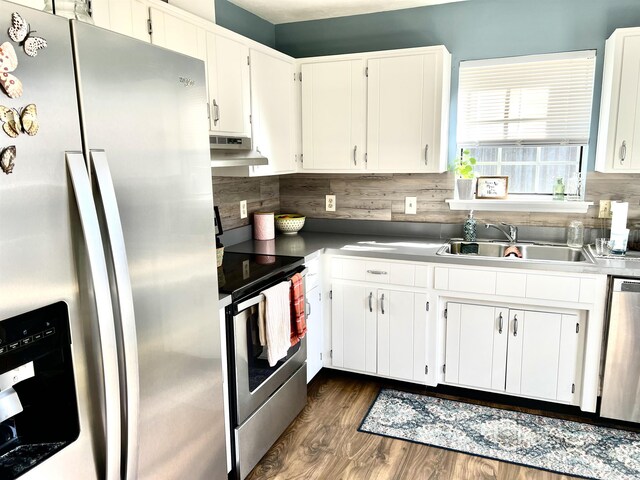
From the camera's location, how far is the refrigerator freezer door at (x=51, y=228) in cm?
97

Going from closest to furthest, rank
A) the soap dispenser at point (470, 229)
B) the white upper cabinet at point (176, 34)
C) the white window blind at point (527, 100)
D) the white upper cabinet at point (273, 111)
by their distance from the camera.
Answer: the white upper cabinet at point (176, 34) → the white upper cabinet at point (273, 111) → the white window blind at point (527, 100) → the soap dispenser at point (470, 229)

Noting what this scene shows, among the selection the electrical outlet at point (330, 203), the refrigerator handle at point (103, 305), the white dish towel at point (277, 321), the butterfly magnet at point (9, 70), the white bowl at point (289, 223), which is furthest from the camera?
the electrical outlet at point (330, 203)

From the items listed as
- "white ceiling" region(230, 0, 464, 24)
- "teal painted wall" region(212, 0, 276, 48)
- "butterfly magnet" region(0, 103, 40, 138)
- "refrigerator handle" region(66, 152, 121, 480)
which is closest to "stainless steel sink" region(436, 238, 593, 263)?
"white ceiling" region(230, 0, 464, 24)

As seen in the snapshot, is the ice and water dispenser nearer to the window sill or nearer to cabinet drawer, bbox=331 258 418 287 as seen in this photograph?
cabinet drawer, bbox=331 258 418 287

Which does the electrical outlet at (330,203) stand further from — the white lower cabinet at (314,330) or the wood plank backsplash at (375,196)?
the white lower cabinet at (314,330)

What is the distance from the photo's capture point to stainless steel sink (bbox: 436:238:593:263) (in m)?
2.94

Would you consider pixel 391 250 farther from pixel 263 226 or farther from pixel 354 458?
pixel 354 458

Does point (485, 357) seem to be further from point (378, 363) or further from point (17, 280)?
point (17, 280)

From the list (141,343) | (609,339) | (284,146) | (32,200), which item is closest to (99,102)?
(32,200)

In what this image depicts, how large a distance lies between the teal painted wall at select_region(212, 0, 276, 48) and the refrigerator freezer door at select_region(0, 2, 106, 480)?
2105 mm

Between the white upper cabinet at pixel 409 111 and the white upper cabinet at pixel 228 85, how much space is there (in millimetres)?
850

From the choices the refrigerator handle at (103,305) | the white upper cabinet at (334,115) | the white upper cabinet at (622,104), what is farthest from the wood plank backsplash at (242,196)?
the white upper cabinet at (622,104)

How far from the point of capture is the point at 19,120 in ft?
3.18

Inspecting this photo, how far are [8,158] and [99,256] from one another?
29 cm
